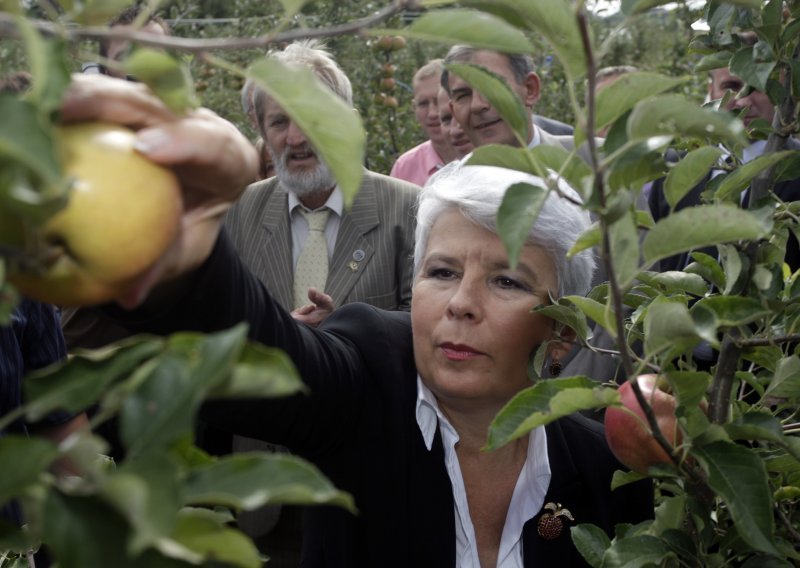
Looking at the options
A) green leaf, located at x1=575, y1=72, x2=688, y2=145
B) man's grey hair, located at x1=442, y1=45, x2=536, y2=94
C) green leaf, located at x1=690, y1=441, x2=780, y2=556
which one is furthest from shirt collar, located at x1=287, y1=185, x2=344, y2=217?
green leaf, located at x1=575, y1=72, x2=688, y2=145

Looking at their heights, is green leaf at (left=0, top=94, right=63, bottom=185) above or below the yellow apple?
above

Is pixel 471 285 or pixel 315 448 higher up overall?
pixel 471 285

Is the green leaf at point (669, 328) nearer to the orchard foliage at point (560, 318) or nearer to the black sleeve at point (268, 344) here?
the orchard foliage at point (560, 318)

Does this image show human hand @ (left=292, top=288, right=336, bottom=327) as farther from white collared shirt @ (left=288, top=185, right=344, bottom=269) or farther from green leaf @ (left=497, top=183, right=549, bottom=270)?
green leaf @ (left=497, top=183, right=549, bottom=270)

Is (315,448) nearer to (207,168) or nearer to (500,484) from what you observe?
(500,484)

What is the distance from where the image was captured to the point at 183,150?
708 millimetres

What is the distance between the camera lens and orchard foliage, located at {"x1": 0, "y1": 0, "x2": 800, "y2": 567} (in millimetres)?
530

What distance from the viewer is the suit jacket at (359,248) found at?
3027 mm

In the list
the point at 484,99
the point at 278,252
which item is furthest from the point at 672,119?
the point at 484,99

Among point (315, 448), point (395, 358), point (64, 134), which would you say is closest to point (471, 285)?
point (395, 358)

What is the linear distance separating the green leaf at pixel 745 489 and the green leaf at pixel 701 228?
0.24 meters

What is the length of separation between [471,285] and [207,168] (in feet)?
2.99

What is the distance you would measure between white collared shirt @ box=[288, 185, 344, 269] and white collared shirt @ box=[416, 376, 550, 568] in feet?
4.73

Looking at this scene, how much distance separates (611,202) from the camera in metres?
0.83
